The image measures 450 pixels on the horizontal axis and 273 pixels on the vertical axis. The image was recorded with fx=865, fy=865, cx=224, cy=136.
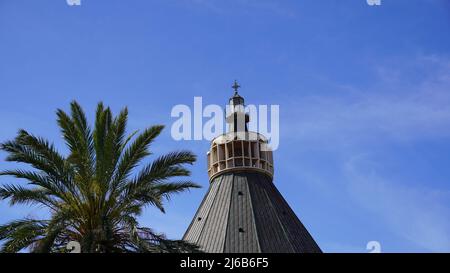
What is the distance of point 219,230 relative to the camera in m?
63.5

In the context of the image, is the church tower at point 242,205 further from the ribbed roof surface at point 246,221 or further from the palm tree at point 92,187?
the palm tree at point 92,187

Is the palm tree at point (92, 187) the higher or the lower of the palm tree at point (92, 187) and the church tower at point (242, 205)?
the lower

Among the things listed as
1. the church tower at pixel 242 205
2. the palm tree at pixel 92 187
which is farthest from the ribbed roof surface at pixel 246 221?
the palm tree at pixel 92 187

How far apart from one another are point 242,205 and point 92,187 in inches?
1599

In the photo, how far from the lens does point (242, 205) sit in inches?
2613

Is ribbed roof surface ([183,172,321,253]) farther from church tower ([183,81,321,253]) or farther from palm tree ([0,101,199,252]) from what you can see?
palm tree ([0,101,199,252])

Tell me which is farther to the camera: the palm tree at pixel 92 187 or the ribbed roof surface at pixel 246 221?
the ribbed roof surface at pixel 246 221

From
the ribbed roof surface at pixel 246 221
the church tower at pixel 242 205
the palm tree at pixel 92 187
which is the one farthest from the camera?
the church tower at pixel 242 205

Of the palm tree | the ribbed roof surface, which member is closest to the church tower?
the ribbed roof surface

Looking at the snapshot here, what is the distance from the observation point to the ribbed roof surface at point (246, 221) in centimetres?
6197

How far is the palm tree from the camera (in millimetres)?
25656

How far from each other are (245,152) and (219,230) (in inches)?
391
